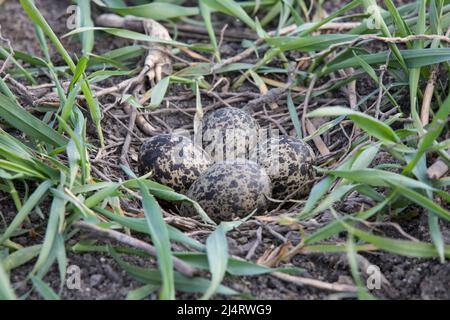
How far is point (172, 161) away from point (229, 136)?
31 cm

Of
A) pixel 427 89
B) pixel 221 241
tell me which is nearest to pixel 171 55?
pixel 427 89

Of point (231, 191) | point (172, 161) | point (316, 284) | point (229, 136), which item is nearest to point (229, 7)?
point (229, 136)

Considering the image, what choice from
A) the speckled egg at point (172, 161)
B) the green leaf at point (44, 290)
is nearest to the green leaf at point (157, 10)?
the speckled egg at point (172, 161)

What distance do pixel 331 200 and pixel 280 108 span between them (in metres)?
1.13

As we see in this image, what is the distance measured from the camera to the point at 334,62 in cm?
357

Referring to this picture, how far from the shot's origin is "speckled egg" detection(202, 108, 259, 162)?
3277 mm

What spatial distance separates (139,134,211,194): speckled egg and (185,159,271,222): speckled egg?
160mm

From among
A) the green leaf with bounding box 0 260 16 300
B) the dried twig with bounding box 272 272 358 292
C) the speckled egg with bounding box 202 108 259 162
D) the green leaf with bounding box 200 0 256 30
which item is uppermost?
the green leaf with bounding box 200 0 256 30

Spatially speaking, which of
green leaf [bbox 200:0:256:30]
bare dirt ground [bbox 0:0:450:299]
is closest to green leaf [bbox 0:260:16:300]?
bare dirt ground [bbox 0:0:450:299]

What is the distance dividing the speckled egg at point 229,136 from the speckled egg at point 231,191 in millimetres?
278

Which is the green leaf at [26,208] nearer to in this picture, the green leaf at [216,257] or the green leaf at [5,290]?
the green leaf at [5,290]

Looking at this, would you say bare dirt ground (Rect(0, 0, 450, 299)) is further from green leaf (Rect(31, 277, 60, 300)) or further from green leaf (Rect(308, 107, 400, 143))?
green leaf (Rect(308, 107, 400, 143))

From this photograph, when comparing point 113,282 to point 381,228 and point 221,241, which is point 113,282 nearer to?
point 221,241

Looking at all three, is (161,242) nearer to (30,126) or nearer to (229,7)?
(30,126)
